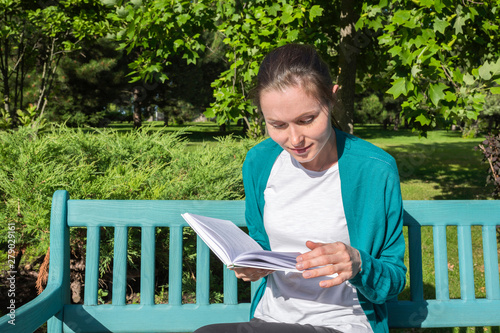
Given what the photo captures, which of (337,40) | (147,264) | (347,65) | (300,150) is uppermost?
(337,40)

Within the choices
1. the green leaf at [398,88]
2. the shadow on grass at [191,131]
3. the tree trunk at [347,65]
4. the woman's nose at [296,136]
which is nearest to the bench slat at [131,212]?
the woman's nose at [296,136]

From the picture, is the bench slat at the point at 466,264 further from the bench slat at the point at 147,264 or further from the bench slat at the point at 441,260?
the bench slat at the point at 147,264

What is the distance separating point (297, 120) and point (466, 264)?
46.4 inches

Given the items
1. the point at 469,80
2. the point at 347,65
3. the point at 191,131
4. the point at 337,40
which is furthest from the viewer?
the point at 191,131

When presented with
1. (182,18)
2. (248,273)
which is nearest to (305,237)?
(248,273)

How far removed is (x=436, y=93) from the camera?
3.72 meters

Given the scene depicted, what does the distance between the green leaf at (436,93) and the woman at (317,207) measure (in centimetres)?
226

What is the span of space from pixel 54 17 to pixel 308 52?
26.3 feet

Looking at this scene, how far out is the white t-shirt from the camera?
161 centimetres

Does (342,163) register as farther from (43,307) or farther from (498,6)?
(498,6)

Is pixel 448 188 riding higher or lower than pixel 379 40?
lower

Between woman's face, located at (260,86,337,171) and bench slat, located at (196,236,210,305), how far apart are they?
0.76m

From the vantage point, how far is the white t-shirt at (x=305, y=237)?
1.61 m

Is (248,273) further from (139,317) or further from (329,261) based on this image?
(139,317)
